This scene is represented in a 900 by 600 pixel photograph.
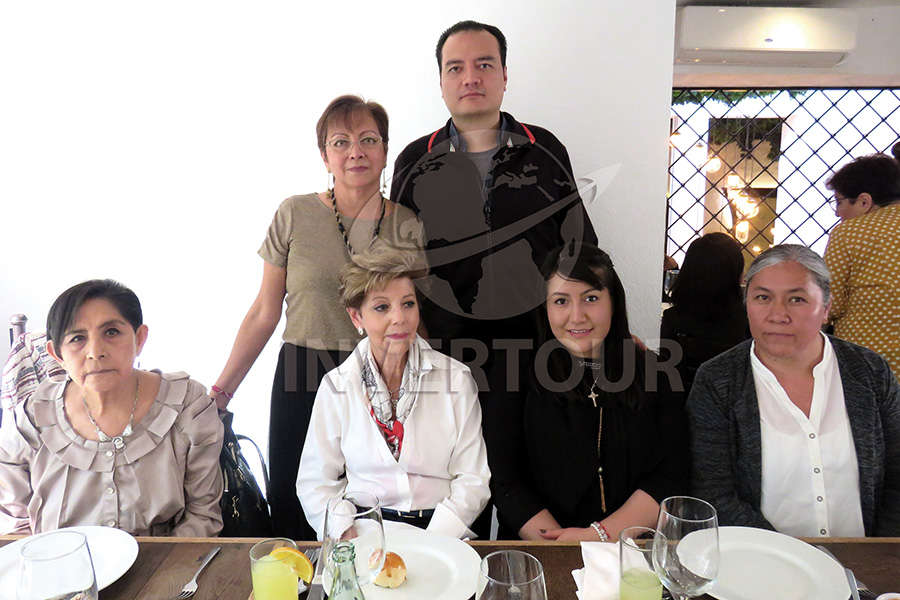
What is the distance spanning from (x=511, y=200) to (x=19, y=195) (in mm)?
1700

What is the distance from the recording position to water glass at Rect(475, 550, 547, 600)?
2.17ft

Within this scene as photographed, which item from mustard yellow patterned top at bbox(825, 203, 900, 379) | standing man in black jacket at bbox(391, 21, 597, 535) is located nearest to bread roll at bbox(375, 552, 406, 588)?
standing man in black jacket at bbox(391, 21, 597, 535)

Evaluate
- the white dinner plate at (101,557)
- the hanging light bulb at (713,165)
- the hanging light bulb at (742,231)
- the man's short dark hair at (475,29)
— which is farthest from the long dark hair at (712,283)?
the hanging light bulb at (742,231)

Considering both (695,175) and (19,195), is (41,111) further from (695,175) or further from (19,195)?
(695,175)

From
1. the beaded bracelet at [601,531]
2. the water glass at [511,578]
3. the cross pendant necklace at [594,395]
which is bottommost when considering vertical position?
the beaded bracelet at [601,531]

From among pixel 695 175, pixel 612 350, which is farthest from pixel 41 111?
pixel 695 175

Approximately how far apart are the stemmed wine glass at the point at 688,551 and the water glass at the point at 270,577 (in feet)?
1.60

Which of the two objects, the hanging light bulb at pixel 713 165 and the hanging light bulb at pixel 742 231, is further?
the hanging light bulb at pixel 742 231

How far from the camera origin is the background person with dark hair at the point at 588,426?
1.41m

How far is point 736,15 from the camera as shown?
112 inches

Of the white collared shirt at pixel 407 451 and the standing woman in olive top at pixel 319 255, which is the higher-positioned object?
the standing woman in olive top at pixel 319 255

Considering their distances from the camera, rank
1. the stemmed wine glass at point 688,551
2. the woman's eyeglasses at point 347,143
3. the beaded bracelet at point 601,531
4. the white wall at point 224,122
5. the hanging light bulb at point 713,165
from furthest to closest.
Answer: the hanging light bulb at point 713,165 → the white wall at point 224,122 → the woman's eyeglasses at point 347,143 → the beaded bracelet at point 601,531 → the stemmed wine glass at point 688,551

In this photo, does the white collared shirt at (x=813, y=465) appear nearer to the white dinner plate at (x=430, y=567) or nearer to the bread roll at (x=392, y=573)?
the white dinner plate at (x=430, y=567)

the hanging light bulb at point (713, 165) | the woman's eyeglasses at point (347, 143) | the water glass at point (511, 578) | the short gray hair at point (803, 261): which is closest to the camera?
the water glass at point (511, 578)
